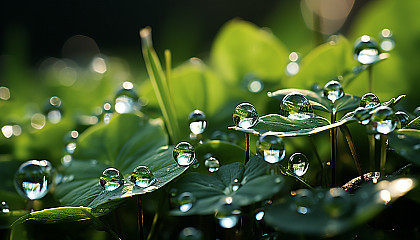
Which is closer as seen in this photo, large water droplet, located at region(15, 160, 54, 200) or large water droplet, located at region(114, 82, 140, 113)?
large water droplet, located at region(15, 160, 54, 200)

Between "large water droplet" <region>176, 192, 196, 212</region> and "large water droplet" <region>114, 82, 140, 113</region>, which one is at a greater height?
"large water droplet" <region>114, 82, 140, 113</region>

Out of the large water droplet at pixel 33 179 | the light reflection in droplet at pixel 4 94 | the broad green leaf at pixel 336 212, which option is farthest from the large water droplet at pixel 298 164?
the light reflection in droplet at pixel 4 94

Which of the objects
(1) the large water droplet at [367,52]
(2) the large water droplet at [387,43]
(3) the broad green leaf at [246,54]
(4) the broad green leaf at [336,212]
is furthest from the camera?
(3) the broad green leaf at [246,54]

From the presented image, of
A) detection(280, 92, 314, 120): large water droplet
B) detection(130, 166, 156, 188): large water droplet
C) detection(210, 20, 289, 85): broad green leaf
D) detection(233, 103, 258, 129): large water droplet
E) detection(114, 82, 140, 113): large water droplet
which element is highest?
detection(210, 20, 289, 85): broad green leaf

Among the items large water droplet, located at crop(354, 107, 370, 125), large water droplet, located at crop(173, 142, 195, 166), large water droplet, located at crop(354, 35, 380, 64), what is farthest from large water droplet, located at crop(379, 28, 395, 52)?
large water droplet, located at crop(173, 142, 195, 166)

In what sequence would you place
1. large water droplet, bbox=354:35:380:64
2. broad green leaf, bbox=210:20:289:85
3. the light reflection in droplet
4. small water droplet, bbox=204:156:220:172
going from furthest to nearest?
the light reflection in droplet, broad green leaf, bbox=210:20:289:85, large water droplet, bbox=354:35:380:64, small water droplet, bbox=204:156:220:172

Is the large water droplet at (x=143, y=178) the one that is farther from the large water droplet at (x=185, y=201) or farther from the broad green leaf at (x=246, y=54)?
the broad green leaf at (x=246, y=54)

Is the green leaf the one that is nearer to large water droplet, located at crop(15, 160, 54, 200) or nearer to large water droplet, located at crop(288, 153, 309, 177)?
large water droplet, located at crop(15, 160, 54, 200)
